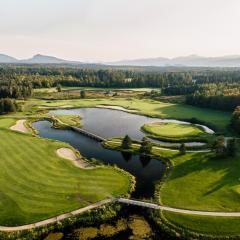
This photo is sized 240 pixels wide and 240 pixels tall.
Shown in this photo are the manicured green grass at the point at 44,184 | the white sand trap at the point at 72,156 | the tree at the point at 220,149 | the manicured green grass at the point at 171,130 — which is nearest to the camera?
the manicured green grass at the point at 44,184

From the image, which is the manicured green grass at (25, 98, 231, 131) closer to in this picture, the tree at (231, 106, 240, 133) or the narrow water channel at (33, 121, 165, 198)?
the tree at (231, 106, 240, 133)

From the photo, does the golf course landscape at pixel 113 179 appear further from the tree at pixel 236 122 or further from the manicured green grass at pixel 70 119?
the manicured green grass at pixel 70 119

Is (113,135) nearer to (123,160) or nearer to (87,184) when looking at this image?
(123,160)

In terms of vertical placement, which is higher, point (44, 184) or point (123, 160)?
point (44, 184)

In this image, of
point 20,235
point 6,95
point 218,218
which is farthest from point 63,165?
point 6,95

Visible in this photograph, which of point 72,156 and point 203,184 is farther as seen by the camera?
point 72,156

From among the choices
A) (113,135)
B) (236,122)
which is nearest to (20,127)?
(113,135)

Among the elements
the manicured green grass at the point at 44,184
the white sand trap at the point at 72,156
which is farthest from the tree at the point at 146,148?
the white sand trap at the point at 72,156
